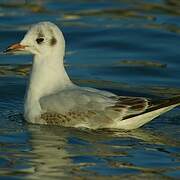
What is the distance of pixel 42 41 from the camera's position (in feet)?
42.9

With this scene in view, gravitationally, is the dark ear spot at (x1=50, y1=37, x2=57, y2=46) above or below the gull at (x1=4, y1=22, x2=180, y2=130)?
above

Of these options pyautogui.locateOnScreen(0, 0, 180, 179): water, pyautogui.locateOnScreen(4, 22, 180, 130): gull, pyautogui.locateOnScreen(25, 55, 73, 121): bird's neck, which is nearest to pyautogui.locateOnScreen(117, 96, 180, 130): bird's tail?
pyautogui.locateOnScreen(4, 22, 180, 130): gull

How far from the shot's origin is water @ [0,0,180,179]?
35.8ft

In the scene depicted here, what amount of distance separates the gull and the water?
4.8 inches

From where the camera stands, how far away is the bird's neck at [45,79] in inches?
511

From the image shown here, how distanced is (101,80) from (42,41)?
3.25 metres

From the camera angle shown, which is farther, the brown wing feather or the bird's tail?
the brown wing feather

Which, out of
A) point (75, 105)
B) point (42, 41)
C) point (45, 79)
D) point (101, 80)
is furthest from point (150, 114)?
point (101, 80)

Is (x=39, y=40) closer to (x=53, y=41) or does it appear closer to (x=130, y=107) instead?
(x=53, y=41)

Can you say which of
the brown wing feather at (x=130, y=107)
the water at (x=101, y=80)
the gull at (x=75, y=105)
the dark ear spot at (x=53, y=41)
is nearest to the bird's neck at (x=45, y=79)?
the gull at (x=75, y=105)

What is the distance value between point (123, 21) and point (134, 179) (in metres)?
10.9

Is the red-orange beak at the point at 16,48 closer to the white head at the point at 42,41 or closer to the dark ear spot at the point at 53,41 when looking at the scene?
the white head at the point at 42,41

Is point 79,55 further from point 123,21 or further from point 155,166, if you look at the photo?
point 155,166

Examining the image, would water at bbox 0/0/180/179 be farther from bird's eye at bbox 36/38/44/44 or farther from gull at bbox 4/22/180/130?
bird's eye at bbox 36/38/44/44
